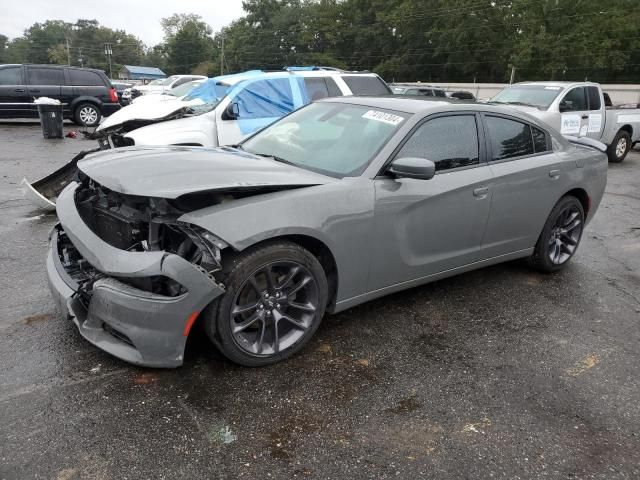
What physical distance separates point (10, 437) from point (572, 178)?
4.63 m

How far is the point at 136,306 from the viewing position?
2.56 meters

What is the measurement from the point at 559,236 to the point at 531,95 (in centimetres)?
721

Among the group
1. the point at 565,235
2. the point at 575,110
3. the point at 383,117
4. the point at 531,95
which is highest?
the point at 531,95

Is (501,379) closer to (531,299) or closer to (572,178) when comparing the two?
(531,299)

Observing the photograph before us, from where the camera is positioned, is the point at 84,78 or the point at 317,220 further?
the point at 84,78

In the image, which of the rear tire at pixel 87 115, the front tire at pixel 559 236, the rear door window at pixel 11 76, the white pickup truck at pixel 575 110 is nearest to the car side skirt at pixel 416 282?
the front tire at pixel 559 236

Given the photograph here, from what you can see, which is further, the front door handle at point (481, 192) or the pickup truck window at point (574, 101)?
the pickup truck window at point (574, 101)

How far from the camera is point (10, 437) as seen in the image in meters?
2.32

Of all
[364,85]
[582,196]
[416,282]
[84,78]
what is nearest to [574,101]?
[364,85]

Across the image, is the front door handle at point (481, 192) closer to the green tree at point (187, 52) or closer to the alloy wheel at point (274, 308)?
the alloy wheel at point (274, 308)

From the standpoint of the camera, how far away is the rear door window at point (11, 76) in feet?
47.2

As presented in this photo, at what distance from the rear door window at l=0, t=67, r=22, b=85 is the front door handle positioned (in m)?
15.3

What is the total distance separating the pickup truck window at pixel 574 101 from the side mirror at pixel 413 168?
28.9 feet

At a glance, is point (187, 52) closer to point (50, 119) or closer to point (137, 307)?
point (50, 119)
